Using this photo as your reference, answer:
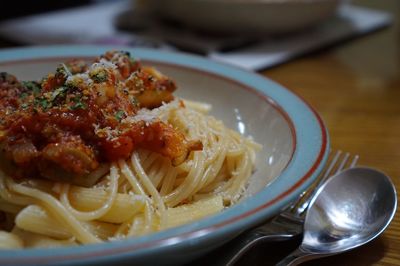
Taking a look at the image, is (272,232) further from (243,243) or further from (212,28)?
(212,28)

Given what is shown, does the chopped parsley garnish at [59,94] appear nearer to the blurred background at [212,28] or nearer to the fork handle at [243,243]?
the fork handle at [243,243]

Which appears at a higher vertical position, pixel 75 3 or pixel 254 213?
pixel 75 3

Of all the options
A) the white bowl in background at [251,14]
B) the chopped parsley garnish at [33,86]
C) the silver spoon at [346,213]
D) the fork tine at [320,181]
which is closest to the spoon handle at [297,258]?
the silver spoon at [346,213]

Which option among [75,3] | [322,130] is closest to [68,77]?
[322,130]

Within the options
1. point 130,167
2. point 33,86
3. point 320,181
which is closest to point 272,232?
point 320,181

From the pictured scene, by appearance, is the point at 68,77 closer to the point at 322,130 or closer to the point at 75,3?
the point at 322,130

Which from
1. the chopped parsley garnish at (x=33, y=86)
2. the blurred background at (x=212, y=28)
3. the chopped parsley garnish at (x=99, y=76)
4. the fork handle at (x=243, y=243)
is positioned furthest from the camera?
the blurred background at (x=212, y=28)

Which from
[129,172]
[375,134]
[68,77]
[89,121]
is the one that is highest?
[68,77]
